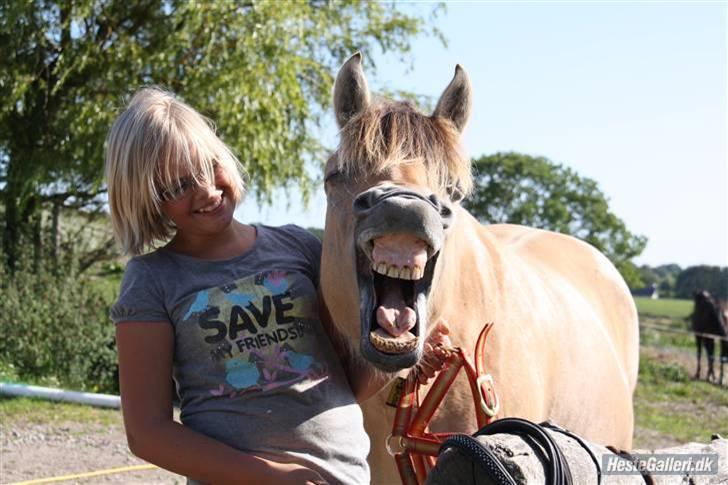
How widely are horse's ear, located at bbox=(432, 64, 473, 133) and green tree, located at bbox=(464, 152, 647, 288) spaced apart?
1267 inches

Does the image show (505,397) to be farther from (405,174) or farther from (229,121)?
(229,121)

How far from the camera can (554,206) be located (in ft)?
118

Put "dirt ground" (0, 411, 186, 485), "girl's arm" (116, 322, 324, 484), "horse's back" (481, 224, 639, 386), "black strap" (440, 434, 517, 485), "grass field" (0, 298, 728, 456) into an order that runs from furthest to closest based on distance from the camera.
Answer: "grass field" (0, 298, 728, 456) → "dirt ground" (0, 411, 186, 485) → "horse's back" (481, 224, 639, 386) → "girl's arm" (116, 322, 324, 484) → "black strap" (440, 434, 517, 485)

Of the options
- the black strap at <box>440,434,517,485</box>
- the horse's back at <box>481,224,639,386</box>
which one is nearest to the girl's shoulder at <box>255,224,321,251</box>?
the black strap at <box>440,434,517,485</box>

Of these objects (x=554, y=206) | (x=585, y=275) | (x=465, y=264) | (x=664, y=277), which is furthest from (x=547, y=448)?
(x=664, y=277)

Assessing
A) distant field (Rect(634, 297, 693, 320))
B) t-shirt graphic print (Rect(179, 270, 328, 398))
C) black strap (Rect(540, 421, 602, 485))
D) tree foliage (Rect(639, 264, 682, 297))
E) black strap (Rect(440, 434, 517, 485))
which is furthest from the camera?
tree foliage (Rect(639, 264, 682, 297))

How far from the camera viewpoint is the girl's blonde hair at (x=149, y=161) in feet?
5.85

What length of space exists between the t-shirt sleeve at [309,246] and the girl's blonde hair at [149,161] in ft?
1.25

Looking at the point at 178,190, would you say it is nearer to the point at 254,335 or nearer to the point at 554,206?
the point at 254,335

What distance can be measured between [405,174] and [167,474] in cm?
456

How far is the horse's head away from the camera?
1.79m

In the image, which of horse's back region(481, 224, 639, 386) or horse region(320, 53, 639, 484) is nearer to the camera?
horse region(320, 53, 639, 484)

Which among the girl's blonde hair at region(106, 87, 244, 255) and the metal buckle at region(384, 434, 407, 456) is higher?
the girl's blonde hair at region(106, 87, 244, 255)

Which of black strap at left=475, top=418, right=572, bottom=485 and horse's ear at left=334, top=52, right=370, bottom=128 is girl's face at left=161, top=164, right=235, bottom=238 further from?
black strap at left=475, top=418, right=572, bottom=485
